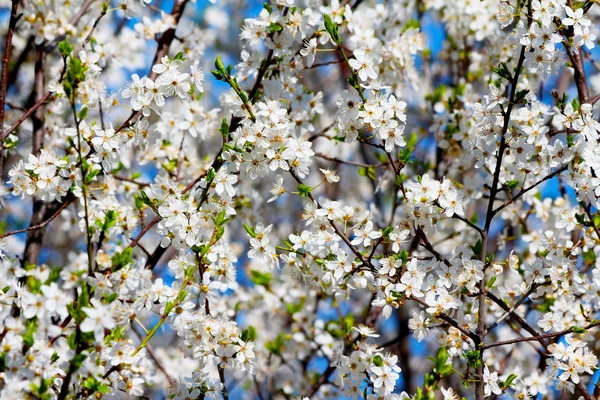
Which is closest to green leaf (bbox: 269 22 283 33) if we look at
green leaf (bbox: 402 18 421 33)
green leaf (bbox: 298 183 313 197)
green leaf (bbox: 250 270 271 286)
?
green leaf (bbox: 298 183 313 197)

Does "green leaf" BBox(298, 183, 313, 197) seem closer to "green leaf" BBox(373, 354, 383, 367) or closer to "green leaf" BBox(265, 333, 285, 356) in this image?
"green leaf" BBox(373, 354, 383, 367)

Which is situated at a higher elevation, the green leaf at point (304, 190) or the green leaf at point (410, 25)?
the green leaf at point (410, 25)

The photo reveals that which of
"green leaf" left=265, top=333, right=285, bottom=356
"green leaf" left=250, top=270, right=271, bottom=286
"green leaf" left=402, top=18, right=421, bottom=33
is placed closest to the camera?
"green leaf" left=402, top=18, right=421, bottom=33

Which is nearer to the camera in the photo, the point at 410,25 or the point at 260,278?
the point at 410,25

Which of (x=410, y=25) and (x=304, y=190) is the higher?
(x=410, y=25)

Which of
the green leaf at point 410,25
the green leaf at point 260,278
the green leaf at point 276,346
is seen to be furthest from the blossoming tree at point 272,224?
the green leaf at point 260,278

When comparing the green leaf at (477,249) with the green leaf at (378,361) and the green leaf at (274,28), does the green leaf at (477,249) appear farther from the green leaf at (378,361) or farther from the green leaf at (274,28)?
the green leaf at (274,28)

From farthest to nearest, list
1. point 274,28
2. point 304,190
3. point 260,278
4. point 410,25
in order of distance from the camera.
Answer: point 260,278, point 410,25, point 274,28, point 304,190

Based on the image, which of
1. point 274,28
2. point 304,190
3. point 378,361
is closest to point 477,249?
point 378,361

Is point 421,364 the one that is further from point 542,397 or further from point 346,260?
point 346,260

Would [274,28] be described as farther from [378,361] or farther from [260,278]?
[260,278]

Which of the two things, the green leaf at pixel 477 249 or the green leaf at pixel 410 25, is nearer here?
the green leaf at pixel 477 249

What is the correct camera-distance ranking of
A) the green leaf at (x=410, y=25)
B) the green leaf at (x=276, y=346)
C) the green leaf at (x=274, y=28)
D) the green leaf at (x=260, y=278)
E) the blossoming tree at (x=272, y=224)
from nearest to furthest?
the blossoming tree at (x=272, y=224), the green leaf at (x=274, y=28), the green leaf at (x=410, y=25), the green leaf at (x=276, y=346), the green leaf at (x=260, y=278)

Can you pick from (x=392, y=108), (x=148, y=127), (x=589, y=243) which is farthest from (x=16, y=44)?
(x=589, y=243)
